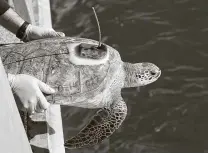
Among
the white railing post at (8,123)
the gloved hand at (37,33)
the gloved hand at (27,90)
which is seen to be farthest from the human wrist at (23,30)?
the white railing post at (8,123)

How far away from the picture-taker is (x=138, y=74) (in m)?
2.70

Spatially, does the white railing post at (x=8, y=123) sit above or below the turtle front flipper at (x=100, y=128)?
above

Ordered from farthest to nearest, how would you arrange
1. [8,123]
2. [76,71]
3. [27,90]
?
[76,71] → [27,90] → [8,123]

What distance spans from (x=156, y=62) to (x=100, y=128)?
134 centimetres

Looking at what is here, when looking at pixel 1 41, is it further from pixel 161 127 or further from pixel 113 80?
pixel 161 127

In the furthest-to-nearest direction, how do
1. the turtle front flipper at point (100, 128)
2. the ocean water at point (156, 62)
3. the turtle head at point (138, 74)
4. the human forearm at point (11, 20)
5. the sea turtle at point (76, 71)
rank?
the ocean water at point (156, 62) < the turtle head at point (138, 74) < the human forearm at point (11, 20) < the turtle front flipper at point (100, 128) < the sea turtle at point (76, 71)

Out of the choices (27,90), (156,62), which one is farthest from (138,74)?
(27,90)

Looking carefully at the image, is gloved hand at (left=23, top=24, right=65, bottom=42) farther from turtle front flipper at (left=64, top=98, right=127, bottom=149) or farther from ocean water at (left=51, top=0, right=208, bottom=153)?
ocean water at (left=51, top=0, right=208, bottom=153)

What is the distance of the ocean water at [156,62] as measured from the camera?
9.70 feet

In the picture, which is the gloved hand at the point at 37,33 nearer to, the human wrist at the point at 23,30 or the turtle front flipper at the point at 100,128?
the human wrist at the point at 23,30

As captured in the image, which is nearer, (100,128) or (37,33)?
(100,128)

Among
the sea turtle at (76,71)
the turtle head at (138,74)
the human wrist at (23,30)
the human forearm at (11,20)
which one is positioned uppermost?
the human forearm at (11,20)

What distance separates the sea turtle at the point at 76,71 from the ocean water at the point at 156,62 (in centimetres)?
57

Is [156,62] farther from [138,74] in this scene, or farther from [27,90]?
[27,90]
